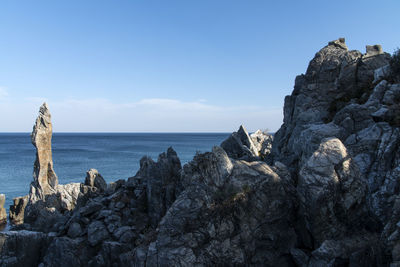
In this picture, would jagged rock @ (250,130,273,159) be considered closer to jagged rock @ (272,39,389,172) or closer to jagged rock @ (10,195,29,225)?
jagged rock @ (272,39,389,172)

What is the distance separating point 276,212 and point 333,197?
3.09 meters

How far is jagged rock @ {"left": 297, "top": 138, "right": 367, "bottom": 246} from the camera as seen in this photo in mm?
12320

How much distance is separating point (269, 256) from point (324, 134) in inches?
336

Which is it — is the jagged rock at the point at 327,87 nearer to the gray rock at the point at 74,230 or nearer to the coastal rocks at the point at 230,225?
the coastal rocks at the point at 230,225

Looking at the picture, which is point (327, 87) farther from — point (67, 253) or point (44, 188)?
point (44, 188)

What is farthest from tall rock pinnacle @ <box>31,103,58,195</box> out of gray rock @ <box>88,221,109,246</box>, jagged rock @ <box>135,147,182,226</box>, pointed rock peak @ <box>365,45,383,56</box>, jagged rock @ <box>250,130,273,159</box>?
pointed rock peak @ <box>365,45,383,56</box>

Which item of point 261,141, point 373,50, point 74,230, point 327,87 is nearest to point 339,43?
point 373,50

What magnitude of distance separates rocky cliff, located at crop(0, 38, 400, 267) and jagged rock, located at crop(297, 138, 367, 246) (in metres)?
0.05

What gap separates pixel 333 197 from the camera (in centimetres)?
1234

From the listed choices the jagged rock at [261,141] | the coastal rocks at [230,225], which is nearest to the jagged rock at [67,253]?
the coastal rocks at [230,225]

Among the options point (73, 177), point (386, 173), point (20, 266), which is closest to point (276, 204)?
point (386, 173)

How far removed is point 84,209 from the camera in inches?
872

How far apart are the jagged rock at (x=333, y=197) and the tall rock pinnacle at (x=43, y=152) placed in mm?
41916

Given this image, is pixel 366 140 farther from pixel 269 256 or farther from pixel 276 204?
pixel 269 256
